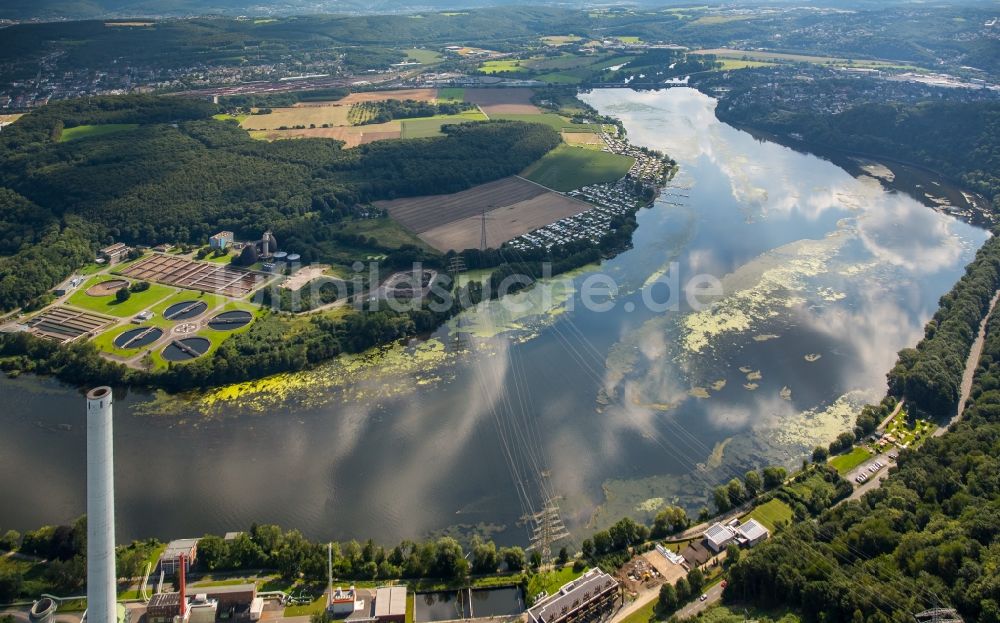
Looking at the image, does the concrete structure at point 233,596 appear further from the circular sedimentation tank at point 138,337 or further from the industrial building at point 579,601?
the circular sedimentation tank at point 138,337

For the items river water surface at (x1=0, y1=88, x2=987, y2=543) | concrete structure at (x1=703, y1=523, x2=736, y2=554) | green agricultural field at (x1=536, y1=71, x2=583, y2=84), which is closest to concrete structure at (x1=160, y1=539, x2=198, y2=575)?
river water surface at (x1=0, y1=88, x2=987, y2=543)

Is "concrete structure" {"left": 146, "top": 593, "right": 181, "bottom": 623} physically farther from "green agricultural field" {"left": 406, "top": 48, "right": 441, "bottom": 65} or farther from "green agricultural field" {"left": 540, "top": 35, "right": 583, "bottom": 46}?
"green agricultural field" {"left": 540, "top": 35, "right": 583, "bottom": 46}

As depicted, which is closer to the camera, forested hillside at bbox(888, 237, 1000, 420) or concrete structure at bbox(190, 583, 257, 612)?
concrete structure at bbox(190, 583, 257, 612)

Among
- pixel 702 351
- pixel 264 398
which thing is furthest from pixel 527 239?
pixel 264 398

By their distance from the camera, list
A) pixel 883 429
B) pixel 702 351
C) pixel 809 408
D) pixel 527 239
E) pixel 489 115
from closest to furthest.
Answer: pixel 883 429 → pixel 809 408 → pixel 702 351 → pixel 527 239 → pixel 489 115

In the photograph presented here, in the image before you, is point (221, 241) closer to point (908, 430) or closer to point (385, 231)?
point (385, 231)

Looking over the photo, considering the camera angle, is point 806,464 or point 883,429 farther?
point 883,429

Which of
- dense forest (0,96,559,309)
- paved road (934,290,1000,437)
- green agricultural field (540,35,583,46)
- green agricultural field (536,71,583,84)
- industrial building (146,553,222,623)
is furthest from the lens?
green agricultural field (540,35,583,46)

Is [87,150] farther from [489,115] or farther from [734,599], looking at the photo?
[734,599]
